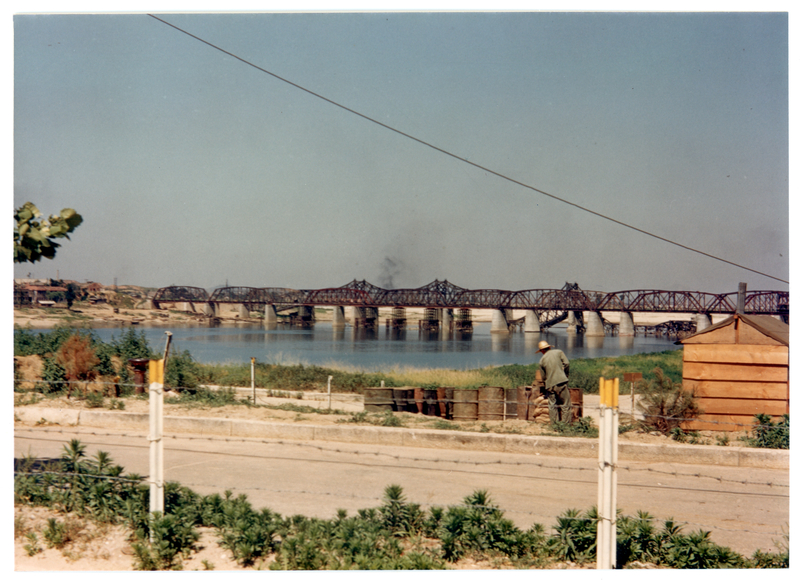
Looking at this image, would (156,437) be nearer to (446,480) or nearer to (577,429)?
(446,480)

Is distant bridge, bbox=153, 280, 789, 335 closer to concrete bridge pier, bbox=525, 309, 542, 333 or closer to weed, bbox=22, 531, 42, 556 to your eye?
concrete bridge pier, bbox=525, 309, 542, 333

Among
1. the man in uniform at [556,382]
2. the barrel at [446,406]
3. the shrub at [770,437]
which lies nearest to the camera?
the shrub at [770,437]

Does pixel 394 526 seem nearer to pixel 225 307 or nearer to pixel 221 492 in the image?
pixel 221 492

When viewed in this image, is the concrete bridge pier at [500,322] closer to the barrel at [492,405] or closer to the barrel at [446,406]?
the barrel at [446,406]

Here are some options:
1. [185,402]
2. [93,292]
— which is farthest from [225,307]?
[185,402]

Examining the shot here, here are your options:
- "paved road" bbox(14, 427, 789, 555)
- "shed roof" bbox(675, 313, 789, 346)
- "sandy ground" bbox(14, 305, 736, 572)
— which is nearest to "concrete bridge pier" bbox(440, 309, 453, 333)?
"sandy ground" bbox(14, 305, 736, 572)

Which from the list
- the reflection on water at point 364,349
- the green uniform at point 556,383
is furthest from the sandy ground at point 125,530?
the reflection on water at point 364,349
